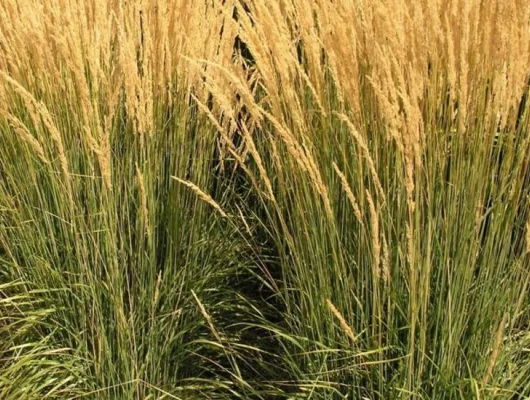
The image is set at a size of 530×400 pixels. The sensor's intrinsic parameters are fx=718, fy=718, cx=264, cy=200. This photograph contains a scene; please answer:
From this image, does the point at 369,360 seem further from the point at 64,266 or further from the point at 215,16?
the point at 215,16

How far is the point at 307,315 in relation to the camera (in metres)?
1.91

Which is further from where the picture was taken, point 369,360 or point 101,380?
point 101,380

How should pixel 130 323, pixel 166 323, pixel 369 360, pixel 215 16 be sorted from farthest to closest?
pixel 215 16
pixel 166 323
pixel 130 323
pixel 369 360

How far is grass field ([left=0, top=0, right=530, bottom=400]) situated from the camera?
178 cm

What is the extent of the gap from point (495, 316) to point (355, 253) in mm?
395

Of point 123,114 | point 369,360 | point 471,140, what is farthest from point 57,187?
point 471,140

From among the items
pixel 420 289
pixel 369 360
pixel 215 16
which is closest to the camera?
pixel 420 289

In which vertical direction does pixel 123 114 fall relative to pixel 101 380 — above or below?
above

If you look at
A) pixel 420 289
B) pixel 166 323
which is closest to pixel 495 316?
pixel 420 289

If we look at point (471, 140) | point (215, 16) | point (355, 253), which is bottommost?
point (355, 253)

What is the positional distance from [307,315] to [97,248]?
593mm

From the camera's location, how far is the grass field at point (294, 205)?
70.1 inches

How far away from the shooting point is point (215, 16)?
2.41 metres

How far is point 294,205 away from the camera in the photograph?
6.55 ft
